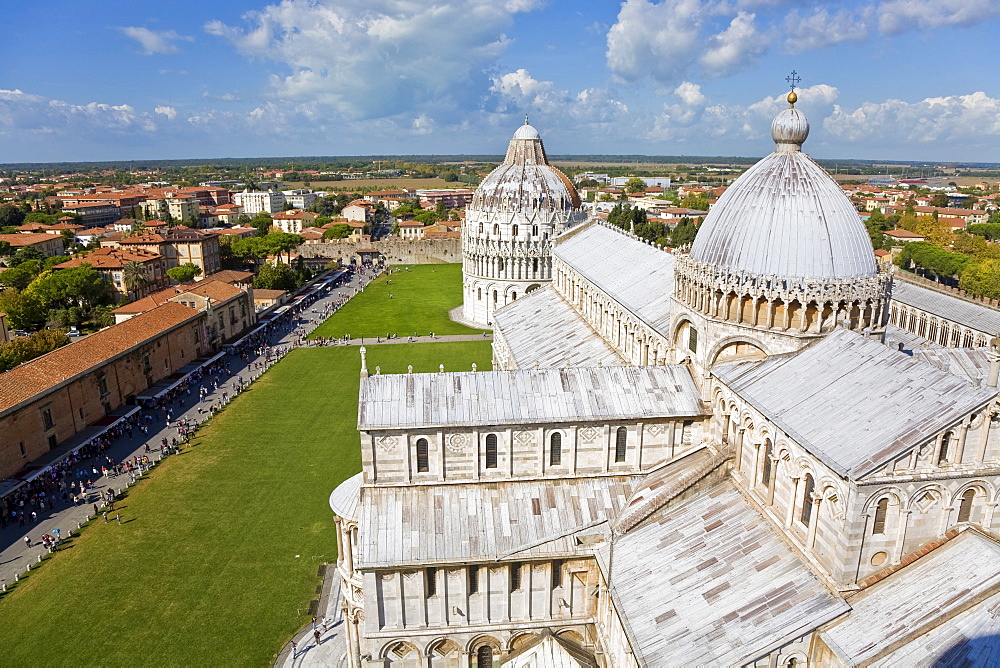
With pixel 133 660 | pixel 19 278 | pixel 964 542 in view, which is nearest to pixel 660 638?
pixel 964 542

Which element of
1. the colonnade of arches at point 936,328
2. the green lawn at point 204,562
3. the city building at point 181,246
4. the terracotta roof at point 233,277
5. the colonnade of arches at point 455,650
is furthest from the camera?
the city building at point 181,246

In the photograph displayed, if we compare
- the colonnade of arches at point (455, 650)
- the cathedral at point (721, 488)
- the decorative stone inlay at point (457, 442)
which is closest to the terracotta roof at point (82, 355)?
the cathedral at point (721, 488)

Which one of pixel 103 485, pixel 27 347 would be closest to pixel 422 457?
pixel 103 485

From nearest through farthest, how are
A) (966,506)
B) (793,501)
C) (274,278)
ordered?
1. (966,506)
2. (793,501)
3. (274,278)

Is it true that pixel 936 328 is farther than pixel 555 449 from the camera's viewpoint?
Yes

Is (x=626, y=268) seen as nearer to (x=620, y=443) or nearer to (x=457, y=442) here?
(x=620, y=443)

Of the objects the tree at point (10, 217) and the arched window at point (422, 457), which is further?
the tree at point (10, 217)

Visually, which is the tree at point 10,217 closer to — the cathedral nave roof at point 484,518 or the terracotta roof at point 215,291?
the terracotta roof at point 215,291
